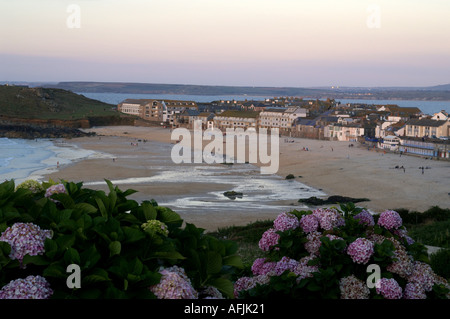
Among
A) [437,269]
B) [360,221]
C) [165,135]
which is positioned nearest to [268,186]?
[437,269]

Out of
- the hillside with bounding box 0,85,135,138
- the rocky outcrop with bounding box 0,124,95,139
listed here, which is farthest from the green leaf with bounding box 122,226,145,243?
the hillside with bounding box 0,85,135,138

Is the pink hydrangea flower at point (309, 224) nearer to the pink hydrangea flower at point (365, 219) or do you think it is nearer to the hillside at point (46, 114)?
the pink hydrangea flower at point (365, 219)

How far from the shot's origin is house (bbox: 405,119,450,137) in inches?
2692

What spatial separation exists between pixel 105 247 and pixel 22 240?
598 millimetres

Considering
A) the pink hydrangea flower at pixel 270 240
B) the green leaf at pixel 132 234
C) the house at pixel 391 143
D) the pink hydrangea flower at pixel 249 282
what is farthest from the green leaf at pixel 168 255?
the house at pixel 391 143

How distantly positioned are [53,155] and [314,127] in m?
48.3

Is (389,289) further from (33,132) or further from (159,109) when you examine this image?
(159,109)

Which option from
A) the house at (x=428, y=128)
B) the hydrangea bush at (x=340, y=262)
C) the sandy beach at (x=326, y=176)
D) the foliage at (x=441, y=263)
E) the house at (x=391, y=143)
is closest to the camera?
the hydrangea bush at (x=340, y=262)

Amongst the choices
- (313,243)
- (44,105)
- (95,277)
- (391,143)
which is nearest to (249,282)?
(313,243)

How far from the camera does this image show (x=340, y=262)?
17.3 feet

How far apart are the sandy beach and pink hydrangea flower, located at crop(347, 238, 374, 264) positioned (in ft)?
57.9

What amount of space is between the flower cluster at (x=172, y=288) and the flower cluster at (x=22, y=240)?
891mm

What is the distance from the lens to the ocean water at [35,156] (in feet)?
134
